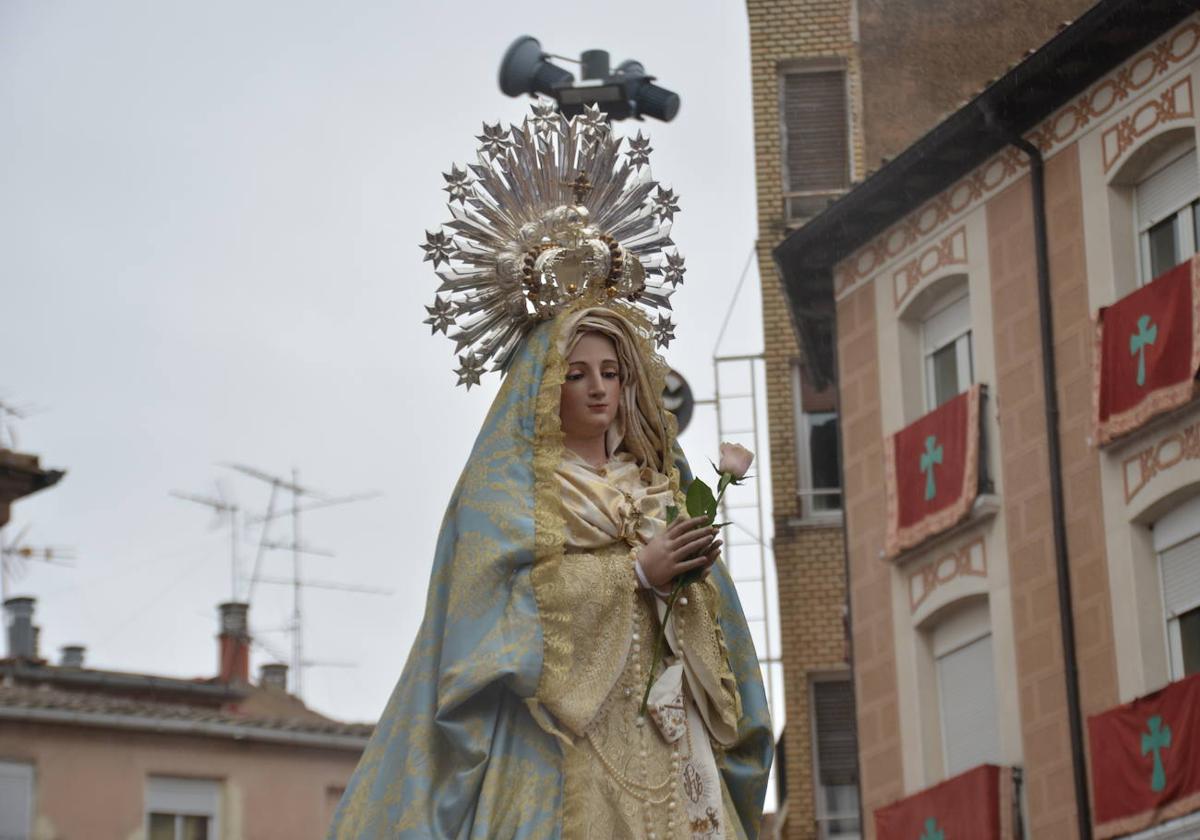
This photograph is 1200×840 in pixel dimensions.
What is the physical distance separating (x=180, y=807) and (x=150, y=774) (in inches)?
29.3

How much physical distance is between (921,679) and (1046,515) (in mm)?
2832

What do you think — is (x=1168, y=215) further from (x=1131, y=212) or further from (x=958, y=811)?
(x=958, y=811)

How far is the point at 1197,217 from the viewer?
2591 centimetres

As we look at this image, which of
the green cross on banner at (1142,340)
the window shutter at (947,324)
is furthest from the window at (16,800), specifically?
the green cross on banner at (1142,340)

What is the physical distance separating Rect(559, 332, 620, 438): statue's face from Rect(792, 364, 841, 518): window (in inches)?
1109

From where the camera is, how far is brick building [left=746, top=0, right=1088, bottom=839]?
40.0m

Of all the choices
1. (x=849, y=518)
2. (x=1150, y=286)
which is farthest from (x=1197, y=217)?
(x=849, y=518)

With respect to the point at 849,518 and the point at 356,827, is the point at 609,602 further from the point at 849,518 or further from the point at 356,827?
the point at 849,518

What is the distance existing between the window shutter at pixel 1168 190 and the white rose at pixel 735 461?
14.8m

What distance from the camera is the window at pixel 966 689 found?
2883 centimetres

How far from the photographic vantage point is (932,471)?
29703 mm

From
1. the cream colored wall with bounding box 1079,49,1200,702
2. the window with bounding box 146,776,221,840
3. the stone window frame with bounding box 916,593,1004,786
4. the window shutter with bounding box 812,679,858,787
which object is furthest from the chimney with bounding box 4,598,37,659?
the cream colored wall with bounding box 1079,49,1200,702

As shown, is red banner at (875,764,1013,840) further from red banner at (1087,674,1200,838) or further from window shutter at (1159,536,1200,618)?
window shutter at (1159,536,1200,618)

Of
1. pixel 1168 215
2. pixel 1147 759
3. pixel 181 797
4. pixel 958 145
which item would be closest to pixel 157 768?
pixel 181 797
